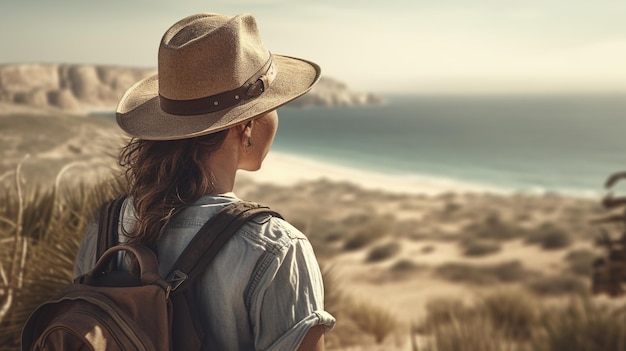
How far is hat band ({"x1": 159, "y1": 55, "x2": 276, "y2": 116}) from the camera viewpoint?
1.50 metres

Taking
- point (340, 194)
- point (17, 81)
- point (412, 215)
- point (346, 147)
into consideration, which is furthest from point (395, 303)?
point (17, 81)

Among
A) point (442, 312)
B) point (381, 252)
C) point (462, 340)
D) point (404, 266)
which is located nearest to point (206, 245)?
point (462, 340)

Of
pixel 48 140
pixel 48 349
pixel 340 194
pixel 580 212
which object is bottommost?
pixel 340 194

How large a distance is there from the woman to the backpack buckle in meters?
0.05

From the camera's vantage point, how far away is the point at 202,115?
150cm

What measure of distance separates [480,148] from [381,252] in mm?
63434

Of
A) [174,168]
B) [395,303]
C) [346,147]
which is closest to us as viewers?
[174,168]

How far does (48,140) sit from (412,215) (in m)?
21.9

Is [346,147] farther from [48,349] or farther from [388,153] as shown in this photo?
[48,349]

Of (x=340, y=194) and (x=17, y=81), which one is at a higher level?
(x=340, y=194)

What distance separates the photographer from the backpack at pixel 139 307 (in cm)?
125

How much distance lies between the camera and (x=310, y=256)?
133 cm

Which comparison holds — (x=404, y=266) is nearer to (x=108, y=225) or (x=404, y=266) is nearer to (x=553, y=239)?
(x=553, y=239)

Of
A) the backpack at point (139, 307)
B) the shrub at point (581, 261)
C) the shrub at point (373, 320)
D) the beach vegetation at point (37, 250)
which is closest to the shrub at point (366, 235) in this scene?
the shrub at point (581, 261)
